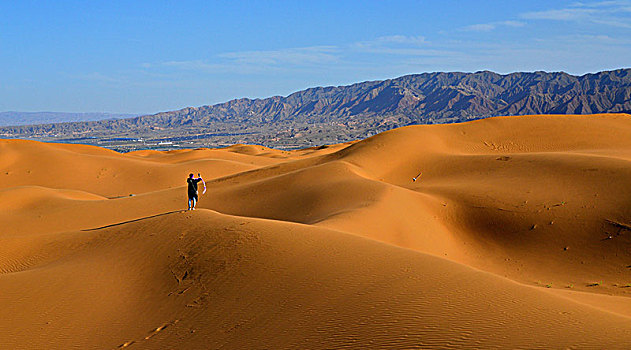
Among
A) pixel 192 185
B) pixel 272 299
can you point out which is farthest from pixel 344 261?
pixel 192 185

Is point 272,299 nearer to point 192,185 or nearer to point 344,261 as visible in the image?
point 344,261

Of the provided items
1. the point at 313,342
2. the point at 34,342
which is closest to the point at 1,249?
the point at 34,342

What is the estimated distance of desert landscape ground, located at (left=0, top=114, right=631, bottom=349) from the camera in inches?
275

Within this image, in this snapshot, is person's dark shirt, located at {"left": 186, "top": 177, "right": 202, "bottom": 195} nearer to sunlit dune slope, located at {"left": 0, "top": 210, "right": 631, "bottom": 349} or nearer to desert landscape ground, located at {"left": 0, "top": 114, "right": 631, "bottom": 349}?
desert landscape ground, located at {"left": 0, "top": 114, "right": 631, "bottom": 349}

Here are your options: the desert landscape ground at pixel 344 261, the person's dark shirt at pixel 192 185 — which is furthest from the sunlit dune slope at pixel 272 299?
the person's dark shirt at pixel 192 185

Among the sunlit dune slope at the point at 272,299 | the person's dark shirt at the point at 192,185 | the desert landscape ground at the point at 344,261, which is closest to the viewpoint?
the sunlit dune slope at the point at 272,299

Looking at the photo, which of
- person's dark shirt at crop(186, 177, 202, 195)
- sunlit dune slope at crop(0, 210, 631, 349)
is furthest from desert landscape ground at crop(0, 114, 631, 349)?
person's dark shirt at crop(186, 177, 202, 195)

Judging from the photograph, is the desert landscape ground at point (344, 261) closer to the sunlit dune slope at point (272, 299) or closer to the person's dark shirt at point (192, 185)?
the sunlit dune slope at point (272, 299)

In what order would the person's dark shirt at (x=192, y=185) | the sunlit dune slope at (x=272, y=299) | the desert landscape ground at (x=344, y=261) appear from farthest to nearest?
the person's dark shirt at (x=192, y=185), the desert landscape ground at (x=344, y=261), the sunlit dune slope at (x=272, y=299)

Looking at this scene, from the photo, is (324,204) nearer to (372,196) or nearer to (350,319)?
(372,196)

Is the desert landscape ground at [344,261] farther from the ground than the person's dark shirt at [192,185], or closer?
closer

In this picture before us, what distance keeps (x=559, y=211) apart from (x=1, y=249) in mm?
18093

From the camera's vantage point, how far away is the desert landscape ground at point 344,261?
6988mm

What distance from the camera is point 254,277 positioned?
9.50 m
